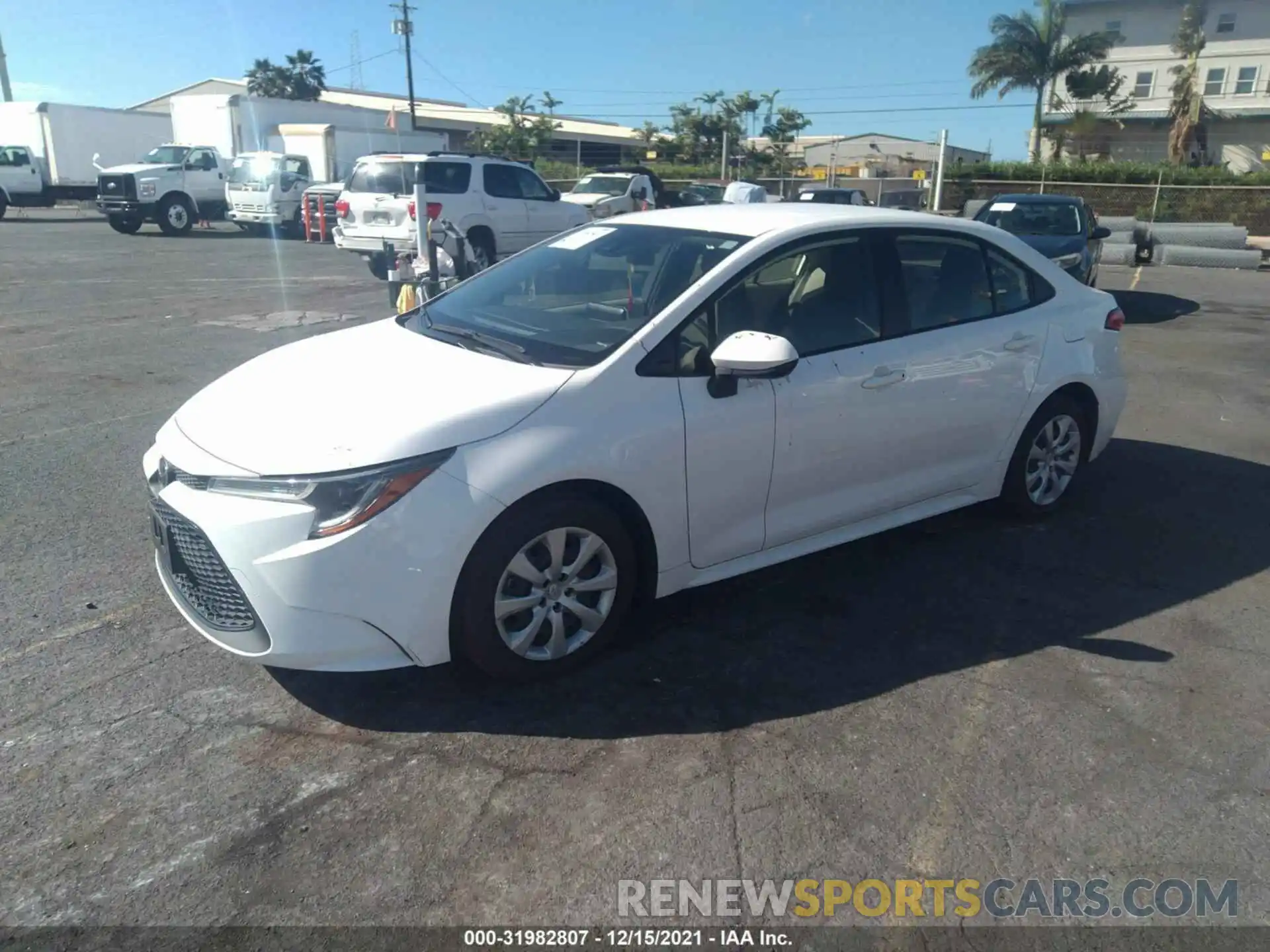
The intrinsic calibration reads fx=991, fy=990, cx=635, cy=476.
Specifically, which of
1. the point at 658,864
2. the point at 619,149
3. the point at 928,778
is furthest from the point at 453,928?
the point at 619,149

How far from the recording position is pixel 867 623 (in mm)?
4129

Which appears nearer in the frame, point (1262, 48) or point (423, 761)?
point (423, 761)

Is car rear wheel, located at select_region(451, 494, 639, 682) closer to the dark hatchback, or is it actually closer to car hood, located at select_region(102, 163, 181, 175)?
the dark hatchback

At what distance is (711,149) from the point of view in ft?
193

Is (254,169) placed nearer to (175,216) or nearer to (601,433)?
(175,216)

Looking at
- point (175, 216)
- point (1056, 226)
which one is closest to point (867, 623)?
point (1056, 226)

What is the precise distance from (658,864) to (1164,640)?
2.51 m

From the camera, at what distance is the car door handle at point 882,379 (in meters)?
4.20

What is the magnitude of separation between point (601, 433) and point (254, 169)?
24957mm

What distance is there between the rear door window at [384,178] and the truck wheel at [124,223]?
35.1 feet

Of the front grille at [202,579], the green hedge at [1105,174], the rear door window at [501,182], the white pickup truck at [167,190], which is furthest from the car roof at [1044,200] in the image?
the green hedge at [1105,174]

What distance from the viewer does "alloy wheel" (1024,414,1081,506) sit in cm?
516

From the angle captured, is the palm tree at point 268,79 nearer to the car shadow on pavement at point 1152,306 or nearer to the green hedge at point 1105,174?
the green hedge at point 1105,174

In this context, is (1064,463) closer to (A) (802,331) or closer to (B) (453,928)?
(A) (802,331)
